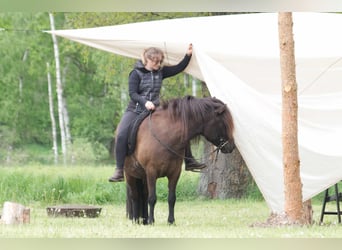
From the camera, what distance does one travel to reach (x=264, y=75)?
11.7 m

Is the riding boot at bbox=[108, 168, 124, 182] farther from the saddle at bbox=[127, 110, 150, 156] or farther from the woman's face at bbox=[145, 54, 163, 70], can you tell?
the woman's face at bbox=[145, 54, 163, 70]

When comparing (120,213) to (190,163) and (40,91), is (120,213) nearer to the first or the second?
(190,163)

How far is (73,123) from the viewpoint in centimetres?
3916

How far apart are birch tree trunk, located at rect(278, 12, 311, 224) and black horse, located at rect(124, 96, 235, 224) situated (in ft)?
2.29

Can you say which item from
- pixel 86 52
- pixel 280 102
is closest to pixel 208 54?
pixel 280 102

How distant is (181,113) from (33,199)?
19.1 ft

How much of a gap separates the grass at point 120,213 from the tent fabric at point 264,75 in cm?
72

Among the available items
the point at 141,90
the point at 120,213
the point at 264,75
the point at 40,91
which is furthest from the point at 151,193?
the point at 40,91

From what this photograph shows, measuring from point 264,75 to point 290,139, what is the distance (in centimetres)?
148

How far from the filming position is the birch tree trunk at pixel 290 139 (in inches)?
405

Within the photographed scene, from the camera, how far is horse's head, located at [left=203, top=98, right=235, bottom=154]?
10.8 m

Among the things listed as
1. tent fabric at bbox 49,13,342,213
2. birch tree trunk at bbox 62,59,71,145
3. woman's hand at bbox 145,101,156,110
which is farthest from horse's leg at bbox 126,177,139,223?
birch tree trunk at bbox 62,59,71,145

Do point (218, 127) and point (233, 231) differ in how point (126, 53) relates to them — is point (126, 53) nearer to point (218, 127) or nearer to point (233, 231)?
point (218, 127)
